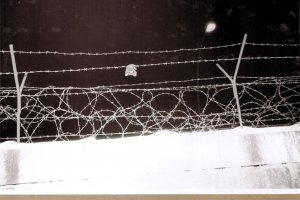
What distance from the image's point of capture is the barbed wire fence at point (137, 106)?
2918 mm

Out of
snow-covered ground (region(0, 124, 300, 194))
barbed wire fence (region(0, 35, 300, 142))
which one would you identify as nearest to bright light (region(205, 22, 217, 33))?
barbed wire fence (region(0, 35, 300, 142))

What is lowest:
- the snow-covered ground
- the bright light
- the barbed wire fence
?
the snow-covered ground

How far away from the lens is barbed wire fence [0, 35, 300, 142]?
9.57ft

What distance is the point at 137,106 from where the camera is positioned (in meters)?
8.33

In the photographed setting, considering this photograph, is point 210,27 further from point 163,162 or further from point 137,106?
point 163,162

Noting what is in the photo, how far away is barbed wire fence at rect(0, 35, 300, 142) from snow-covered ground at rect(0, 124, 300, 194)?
0.38 ft

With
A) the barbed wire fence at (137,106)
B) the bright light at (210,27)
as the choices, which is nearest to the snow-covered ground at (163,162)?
the barbed wire fence at (137,106)

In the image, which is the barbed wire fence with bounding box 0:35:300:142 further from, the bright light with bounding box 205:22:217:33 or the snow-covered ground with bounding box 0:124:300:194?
the bright light with bounding box 205:22:217:33

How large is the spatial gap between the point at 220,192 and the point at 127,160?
1.28 m

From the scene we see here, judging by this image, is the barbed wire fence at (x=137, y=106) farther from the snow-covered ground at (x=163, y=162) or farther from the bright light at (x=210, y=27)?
the bright light at (x=210, y=27)

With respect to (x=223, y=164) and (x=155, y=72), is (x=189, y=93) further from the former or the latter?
(x=223, y=164)

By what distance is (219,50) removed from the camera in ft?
35.0

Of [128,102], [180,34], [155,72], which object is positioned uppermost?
[180,34]

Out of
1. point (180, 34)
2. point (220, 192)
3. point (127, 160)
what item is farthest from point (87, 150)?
point (180, 34)
